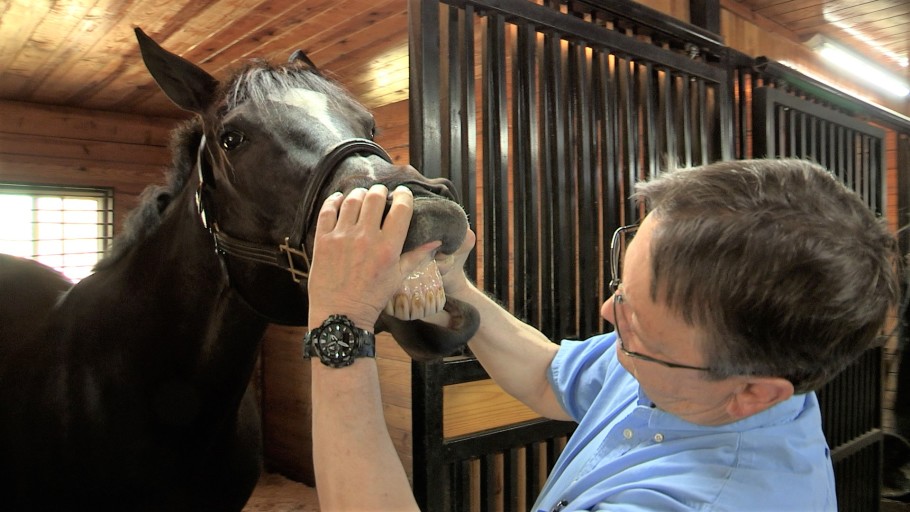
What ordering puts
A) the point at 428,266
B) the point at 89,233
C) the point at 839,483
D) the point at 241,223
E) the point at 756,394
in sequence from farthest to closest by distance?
1. the point at 89,233
2. the point at 839,483
3. the point at 241,223
4. the point at 428,266
5. the point at 756,394

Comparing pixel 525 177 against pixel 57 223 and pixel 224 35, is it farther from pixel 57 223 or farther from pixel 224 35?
pixel 57 223

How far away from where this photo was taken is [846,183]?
2.78 metres

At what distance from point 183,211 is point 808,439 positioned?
3.94ft

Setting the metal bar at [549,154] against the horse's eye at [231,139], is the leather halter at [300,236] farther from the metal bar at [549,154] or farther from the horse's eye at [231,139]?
the metal bar at [549,154]

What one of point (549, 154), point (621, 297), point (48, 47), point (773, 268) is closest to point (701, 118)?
point (549, 154)

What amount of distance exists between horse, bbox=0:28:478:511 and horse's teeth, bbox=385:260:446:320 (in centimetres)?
6

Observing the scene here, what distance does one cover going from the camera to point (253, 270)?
1.10m

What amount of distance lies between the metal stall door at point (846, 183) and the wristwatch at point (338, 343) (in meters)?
2.13

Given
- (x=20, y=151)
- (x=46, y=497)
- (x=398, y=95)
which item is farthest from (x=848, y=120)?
(x=20, y=151)

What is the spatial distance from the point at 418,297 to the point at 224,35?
2338 mm

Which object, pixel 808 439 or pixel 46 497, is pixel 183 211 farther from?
pixel 808 439

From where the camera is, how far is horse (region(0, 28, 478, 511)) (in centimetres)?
102

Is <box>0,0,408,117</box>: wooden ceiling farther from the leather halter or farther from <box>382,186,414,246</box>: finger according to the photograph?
<box>382,186,414,246</box>: finger

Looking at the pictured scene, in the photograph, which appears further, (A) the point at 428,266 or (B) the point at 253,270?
(B) the point at 253,270
